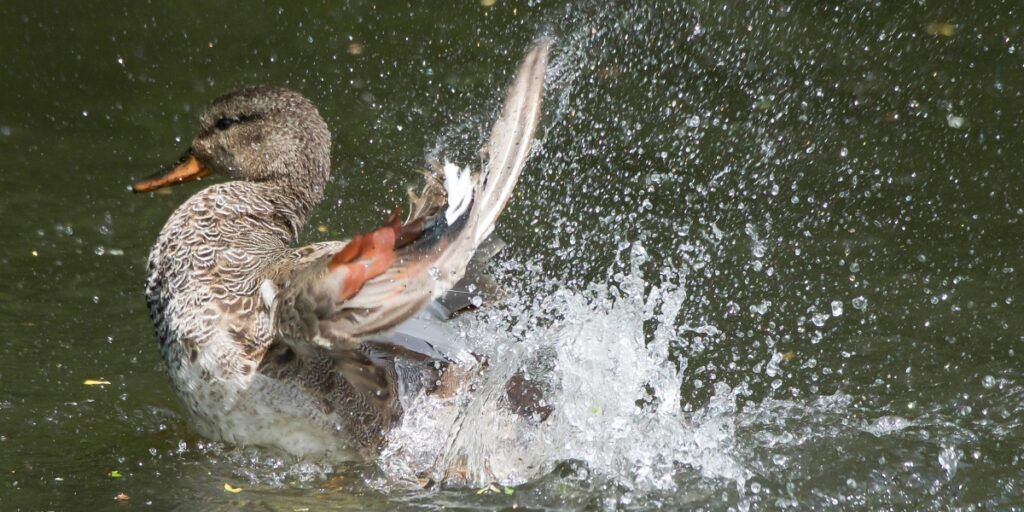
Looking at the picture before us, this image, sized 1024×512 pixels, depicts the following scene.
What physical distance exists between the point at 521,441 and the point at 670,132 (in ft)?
10.8

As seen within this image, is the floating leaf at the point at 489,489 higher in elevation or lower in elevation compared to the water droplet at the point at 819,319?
lower

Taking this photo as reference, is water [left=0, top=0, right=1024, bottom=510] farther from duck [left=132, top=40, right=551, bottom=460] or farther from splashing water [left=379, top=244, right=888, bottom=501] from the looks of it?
duck [left=132, top=40, right=551, bottom=460]

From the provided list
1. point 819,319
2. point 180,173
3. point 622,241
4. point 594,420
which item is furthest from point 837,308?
point 180,173

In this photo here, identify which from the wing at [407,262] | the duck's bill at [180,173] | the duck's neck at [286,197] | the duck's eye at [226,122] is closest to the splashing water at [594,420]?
the wing at [407,262]

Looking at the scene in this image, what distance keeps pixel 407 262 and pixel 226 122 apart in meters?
1.65

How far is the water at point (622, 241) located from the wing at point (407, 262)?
774 millimetres

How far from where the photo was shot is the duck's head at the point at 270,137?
5281mm

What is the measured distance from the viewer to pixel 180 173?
18.2ft

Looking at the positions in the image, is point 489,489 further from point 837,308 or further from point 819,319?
point 837,308

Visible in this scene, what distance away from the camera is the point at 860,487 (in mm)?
4586

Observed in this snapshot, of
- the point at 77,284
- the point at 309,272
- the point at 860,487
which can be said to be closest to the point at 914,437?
the point at 860,487

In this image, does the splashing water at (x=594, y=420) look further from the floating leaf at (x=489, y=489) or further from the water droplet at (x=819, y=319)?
the water droplet at (x=819, y=319)

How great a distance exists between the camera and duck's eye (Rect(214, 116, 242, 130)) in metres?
5.31

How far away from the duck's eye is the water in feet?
3.76
